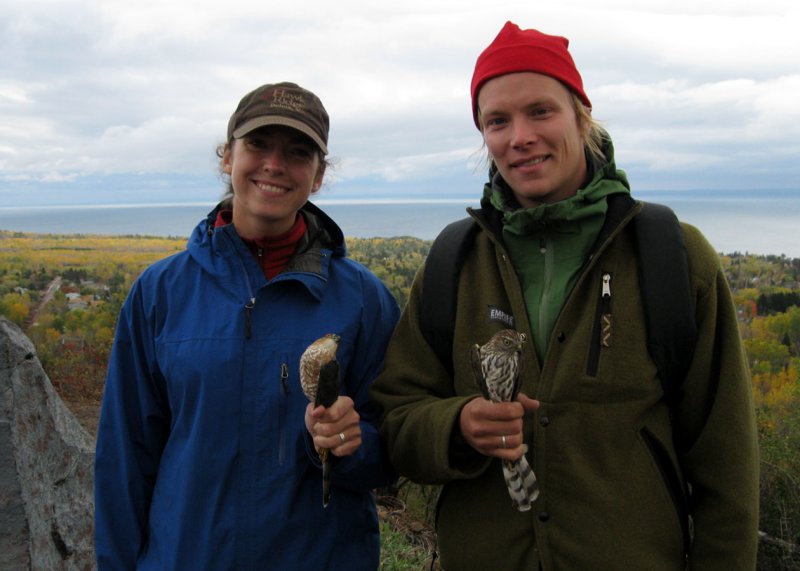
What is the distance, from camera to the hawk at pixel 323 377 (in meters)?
2.49

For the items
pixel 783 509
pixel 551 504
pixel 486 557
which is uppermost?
pixel 551 504

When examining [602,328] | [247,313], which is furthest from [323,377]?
[602,328]

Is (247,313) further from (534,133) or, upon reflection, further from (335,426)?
(534,133)

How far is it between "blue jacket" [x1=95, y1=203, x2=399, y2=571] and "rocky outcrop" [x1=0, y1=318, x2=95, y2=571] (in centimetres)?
189

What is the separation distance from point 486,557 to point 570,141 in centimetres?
189

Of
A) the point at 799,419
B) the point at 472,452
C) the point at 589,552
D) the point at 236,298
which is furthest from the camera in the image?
the point at 799,419

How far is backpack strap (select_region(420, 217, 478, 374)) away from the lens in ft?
9.39

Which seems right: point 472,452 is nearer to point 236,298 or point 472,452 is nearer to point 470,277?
point 470,277

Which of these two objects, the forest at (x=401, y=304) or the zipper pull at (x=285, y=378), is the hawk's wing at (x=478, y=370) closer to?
the zipper pull at (x=285, y=378)

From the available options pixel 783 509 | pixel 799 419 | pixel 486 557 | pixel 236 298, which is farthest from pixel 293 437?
pixel 799 419

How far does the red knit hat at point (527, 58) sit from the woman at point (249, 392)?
35.4 inches

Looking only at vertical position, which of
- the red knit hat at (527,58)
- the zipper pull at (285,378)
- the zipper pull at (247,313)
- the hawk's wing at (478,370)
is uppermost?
the red knit hat at (527,58)

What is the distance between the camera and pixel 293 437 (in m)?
2.83

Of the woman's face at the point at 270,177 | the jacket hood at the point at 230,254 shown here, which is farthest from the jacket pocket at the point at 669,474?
the woman's face at the point at 270,177
